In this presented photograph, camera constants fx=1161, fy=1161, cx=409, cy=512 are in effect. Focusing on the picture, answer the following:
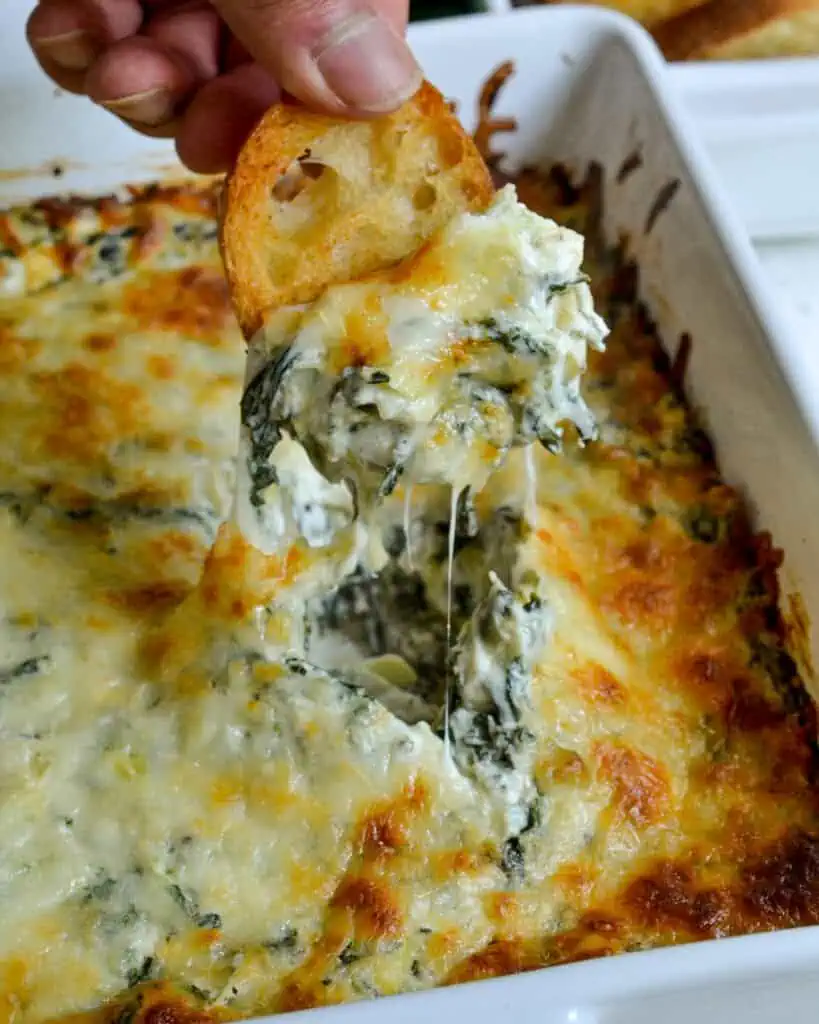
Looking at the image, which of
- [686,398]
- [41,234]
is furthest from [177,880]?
[41,234]

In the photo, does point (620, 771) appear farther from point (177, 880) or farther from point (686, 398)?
point (686, 398)

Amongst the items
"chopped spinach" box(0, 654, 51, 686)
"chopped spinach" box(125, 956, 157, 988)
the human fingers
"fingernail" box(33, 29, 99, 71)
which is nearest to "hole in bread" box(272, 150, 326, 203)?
the human fingers

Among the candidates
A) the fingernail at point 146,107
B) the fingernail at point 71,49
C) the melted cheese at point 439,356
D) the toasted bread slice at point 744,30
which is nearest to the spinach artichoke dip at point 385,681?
the melted cheese at point 439,356

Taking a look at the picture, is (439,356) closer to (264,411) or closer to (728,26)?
(264,411)

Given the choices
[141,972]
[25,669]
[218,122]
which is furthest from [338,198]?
[141,972]

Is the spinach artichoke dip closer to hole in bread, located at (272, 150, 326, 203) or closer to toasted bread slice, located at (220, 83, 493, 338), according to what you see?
toasted bread slice, located at (220, 83, 493, 338)

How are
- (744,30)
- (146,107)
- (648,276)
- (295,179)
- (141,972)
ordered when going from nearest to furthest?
1. (141,972)
2. (295,179)
3. (146,107)
4. (648,276)
5. (744,30)

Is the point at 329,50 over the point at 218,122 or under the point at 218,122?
over
